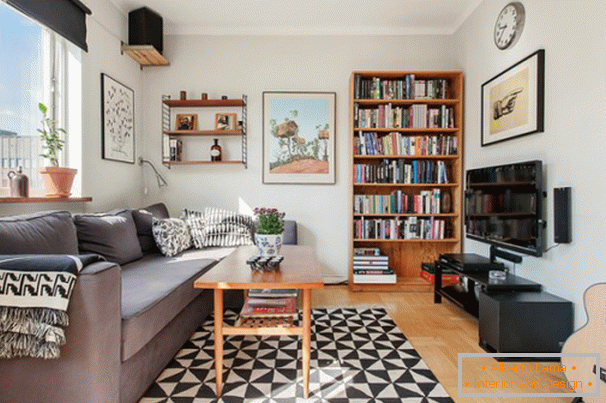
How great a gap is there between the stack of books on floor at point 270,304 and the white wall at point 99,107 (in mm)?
1618

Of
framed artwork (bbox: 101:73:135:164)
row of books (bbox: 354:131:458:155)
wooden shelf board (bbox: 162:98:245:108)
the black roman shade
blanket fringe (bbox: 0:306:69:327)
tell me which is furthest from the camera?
wooden shelf board (bbox: 162:98:245:108)

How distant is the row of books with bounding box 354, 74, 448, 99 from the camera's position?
10.8 ft

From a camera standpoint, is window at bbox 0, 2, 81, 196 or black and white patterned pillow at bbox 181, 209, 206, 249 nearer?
window at bbox 0, 2, 81, 196

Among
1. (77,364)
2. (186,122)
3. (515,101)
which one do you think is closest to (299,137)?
(186,122)

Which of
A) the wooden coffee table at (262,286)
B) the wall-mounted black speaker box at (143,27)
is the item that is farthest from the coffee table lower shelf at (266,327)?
the wall-mounted black speaker box at (143,27)

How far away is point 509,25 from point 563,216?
1.53 metres

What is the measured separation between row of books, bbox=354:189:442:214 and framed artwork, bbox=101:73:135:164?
7.49ft

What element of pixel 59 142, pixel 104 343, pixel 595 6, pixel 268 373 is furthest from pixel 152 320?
pixel 595 6

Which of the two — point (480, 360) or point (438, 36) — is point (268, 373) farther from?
point (438, 36)

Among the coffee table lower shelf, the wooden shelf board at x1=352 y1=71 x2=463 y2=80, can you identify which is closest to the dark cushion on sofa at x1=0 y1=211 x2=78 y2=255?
the coffee table lower shelf

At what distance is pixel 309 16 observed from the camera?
10.8 ft

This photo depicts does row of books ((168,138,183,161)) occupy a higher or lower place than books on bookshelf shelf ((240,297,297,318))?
higher

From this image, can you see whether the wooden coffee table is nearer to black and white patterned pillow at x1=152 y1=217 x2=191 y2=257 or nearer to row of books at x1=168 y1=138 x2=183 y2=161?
black and white patterned pillow at x1=152 y1=217 x2=191 y2=257

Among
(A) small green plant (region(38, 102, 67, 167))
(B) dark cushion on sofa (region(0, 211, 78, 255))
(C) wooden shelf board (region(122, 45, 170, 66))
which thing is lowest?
(B) dark cushion on sofa (region(0, 211, 78, 255))
